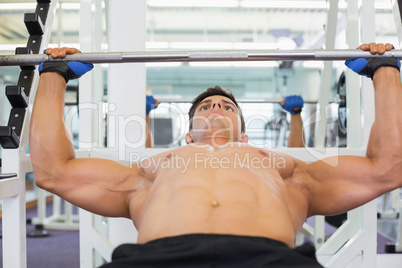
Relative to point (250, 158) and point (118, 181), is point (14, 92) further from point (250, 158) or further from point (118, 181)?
point (250, 158)

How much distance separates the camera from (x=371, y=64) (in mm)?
1525

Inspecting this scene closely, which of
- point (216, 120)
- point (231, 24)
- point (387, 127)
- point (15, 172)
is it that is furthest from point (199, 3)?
point (15, 172)

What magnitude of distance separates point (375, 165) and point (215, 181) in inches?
24.3

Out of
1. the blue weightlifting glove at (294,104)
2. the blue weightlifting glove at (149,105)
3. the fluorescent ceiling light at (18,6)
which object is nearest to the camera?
the blue weightlifting glove at (149,105)

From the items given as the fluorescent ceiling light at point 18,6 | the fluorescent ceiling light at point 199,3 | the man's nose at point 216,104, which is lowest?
the man's nose at point 216,104

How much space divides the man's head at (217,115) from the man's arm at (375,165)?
432 millimetres

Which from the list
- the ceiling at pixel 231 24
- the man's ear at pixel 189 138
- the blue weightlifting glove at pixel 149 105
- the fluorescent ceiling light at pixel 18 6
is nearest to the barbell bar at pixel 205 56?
the man's ear at pixel 189 138

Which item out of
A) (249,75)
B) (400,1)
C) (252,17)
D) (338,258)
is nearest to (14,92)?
(338,258)

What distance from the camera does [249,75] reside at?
11.4 meters

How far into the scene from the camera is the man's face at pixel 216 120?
174 centimetres

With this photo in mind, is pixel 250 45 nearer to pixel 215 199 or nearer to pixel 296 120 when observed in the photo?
pixel 296 120

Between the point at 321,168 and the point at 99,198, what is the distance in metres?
0.89

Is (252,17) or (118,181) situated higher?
(252,17)

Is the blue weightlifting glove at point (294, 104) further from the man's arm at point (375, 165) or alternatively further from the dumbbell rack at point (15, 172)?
the dumbbell rack at point (15, 172)
